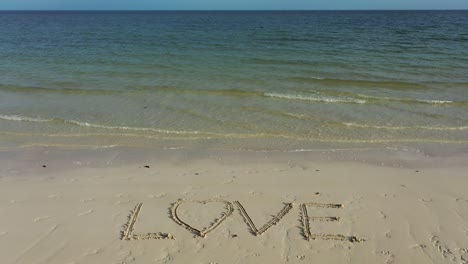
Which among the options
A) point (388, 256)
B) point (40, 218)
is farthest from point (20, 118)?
point (388, 256)

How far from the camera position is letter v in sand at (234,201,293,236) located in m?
6.17

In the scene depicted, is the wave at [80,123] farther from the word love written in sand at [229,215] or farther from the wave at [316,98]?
the wave at [316,98]

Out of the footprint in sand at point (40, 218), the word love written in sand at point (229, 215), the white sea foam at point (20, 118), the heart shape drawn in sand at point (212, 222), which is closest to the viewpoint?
the word love written in sand at point (229, 215)

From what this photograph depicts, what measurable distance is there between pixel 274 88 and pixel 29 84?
1064 cm

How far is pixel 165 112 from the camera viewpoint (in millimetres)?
12836

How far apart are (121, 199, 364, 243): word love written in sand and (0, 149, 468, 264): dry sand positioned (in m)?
0.02

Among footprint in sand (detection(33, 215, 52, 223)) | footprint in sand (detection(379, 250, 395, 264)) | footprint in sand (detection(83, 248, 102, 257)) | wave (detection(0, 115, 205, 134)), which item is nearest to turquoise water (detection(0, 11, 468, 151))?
wave (detection(0, 115, 205, 134))

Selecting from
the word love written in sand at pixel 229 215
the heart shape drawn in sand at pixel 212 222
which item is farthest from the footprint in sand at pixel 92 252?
the heart shape drawn in sand at pixel 212 222

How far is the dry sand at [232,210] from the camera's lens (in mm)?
5676

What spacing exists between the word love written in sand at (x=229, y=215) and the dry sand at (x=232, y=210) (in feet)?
0.06

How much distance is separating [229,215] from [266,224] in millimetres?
675

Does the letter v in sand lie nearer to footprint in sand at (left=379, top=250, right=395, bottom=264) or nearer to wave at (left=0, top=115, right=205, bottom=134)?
footprint in sand at (left=379, top=250, right=395, bottom=264)

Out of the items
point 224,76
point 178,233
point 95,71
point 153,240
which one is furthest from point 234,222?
point 95,71

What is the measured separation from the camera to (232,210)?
22.2ft
